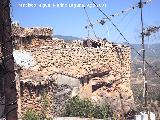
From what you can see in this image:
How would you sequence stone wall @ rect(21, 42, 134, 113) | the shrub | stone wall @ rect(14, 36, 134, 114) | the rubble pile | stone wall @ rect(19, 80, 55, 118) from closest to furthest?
the shrub, stone wall @ rect(19, 80, 55, 118), stone wall @ rect(14, 36, 134, 114), stone wall @ rect(21, 42, 134, 113), the rubble pile

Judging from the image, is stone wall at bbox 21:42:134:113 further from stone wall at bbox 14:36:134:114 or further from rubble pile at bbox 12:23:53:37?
rubble pile at bbox 12:23:53:37

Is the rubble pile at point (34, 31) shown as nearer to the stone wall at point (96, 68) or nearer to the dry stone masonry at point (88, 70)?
the dry stone masonry at point (88, 70)

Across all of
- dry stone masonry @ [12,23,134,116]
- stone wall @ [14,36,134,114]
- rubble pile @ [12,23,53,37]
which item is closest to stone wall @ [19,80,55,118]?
dry stone masonry @ [12,23,134,116]

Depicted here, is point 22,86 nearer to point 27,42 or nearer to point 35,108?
point 35,108

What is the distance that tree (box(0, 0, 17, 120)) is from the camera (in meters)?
7.24

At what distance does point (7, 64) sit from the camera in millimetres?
7371

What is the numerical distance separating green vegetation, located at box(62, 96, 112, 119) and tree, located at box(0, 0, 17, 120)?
34.9 feet

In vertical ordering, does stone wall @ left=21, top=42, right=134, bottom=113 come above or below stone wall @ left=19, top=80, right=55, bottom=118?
above

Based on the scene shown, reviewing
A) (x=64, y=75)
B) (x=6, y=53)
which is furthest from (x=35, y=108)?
(x=6, y=53)

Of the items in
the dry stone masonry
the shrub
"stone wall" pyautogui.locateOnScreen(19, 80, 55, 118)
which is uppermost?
the dry stone masonry

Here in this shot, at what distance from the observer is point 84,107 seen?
60.3 feet

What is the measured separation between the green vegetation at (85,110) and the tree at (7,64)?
418 inches

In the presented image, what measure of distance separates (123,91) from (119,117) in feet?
18.0

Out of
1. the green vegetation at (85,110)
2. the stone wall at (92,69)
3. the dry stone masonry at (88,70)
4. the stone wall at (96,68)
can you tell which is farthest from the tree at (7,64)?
the stone wall at (96,68)
